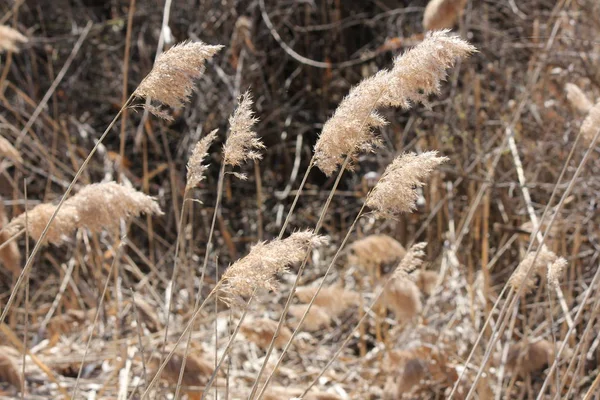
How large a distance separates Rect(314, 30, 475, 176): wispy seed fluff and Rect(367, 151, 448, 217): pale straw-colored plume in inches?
2.3

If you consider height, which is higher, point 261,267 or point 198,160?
point 198,160

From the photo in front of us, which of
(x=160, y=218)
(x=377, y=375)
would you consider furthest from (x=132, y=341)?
(x=160, y=218)

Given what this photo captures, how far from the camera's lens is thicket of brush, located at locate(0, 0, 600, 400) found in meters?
1.32

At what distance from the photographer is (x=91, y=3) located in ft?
16.6

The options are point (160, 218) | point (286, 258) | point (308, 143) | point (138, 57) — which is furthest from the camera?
point (138, 57)

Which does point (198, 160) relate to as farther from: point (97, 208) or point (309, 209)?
point (309, 209)

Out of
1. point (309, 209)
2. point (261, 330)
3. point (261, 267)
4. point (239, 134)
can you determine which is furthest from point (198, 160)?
point (309, 209)

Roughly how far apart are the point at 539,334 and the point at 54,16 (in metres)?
3.48

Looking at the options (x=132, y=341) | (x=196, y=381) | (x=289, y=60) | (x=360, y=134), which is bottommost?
(x=132, y=341)

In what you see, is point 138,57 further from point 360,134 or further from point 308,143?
point 360,134

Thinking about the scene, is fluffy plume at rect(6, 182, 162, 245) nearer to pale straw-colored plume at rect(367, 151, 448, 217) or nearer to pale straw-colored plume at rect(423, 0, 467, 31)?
pale straw-colored plume at rect(367, 151, 448, 217)

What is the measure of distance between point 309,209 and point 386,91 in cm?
296

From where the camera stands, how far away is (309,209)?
165 inches

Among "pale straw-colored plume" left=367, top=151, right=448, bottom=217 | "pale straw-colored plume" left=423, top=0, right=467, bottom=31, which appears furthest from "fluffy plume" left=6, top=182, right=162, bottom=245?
"pale straw-colored plume" left=423, top=0, right=467, bottom=31
